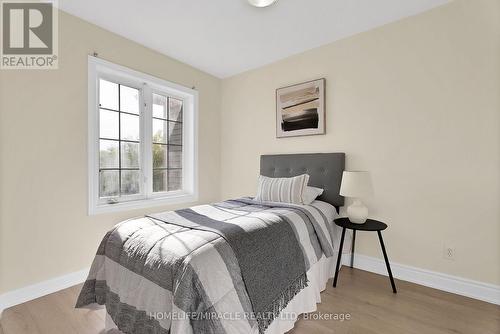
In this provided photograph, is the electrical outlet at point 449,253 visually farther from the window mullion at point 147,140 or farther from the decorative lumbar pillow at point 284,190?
the window mullion at point 147,140

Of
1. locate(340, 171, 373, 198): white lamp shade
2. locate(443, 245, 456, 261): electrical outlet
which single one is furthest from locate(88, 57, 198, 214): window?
locate(443, 245, 456, 261): electrical outlet

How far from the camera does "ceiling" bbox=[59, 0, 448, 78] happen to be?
2039 mm

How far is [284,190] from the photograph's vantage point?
2402 mm

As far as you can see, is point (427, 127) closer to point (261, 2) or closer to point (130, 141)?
point (261, 2)

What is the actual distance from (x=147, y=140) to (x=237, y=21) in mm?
1685

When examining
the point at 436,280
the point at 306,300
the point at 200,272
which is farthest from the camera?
the point at 436,280

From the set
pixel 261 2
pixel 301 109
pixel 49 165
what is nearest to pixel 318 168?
pixel 301 109

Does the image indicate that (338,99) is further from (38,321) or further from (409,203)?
(38,321)

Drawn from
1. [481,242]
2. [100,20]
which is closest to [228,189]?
[100,20]

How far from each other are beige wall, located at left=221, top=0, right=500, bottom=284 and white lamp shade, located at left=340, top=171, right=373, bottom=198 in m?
0.38

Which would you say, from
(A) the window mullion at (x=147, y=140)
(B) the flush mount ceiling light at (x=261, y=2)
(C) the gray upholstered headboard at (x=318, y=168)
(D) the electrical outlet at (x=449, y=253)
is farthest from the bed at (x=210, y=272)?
(B) the flush mount ceiling light at (x=261, y=2)

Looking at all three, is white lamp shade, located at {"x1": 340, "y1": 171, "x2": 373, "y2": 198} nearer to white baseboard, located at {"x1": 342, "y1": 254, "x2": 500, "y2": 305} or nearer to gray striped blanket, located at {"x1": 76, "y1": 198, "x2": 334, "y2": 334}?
gray striped blanket, located at {"x1": 76, "y1": 198, "x2": 334, "y2": 334}

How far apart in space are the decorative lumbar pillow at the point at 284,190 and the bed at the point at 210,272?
0.35 meters

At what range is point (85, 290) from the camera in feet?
4.99
